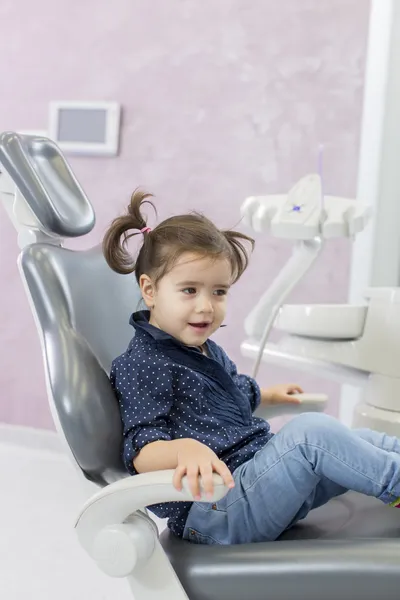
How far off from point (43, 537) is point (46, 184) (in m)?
1.19

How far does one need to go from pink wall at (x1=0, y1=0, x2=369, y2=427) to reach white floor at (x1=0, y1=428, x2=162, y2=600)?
0.27 metres

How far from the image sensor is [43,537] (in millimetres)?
2092

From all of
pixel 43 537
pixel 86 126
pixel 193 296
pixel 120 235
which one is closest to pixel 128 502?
pixel 193 296

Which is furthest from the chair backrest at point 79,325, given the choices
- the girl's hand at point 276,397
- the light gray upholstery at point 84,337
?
the girl's hand at point 276,397

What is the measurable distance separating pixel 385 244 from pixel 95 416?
1533 mm

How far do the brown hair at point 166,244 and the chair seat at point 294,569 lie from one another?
0.44 metres

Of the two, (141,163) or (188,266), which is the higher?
(141,163)

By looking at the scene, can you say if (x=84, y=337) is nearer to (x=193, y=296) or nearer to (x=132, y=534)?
(x=193, y=296)

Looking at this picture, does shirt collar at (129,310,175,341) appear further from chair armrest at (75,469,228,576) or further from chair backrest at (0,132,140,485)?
chair armrest at (75,469,228,576)

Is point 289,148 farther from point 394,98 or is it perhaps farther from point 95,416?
point 95,416

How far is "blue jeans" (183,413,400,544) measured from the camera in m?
1.07

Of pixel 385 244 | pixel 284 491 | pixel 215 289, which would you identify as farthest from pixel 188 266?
pixel 385 244

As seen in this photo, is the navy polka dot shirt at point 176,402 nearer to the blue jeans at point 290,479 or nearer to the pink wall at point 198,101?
the blue jeans at point 290,479

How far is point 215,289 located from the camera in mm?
1239
